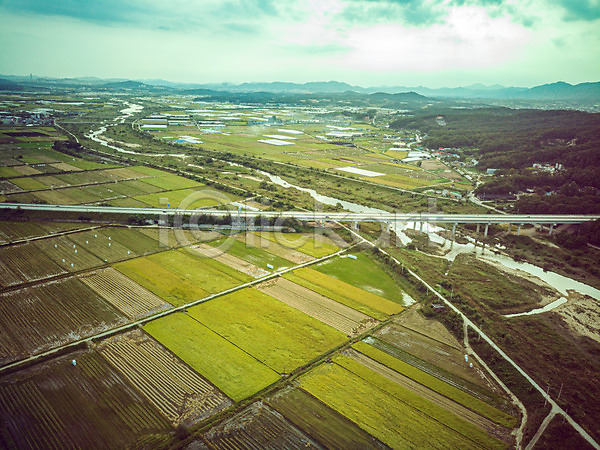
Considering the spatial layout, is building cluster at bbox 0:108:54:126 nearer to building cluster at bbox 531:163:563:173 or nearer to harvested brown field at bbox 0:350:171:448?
harvested brown field at bbox 0:350:171:448

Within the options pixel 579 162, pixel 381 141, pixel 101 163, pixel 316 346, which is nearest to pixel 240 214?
pixel 316 346

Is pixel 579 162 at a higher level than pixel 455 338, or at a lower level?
higher

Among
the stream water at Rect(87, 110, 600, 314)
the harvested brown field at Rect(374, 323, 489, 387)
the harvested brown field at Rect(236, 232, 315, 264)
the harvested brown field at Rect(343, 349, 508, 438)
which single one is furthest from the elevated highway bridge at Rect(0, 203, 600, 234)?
the harvested brown field at Rect(343, 349, 508, 438)

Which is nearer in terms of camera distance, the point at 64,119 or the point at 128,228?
the point at 128,228

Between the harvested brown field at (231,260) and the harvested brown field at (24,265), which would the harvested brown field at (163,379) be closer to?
the harvested brown field at (231,260)

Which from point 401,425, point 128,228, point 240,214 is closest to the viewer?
point 401,425

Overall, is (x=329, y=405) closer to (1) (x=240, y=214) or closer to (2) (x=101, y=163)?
(1) (x=240, y=214)

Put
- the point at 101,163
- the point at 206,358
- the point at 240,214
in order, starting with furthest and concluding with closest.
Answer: the point at 101,163 < the point at 240,214 < the point at 206,358

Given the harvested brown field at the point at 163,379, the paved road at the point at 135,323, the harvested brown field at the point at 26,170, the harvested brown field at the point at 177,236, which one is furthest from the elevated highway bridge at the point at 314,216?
the harvested brown field at the point at 163,379

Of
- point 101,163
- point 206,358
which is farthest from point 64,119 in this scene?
point 206,358
